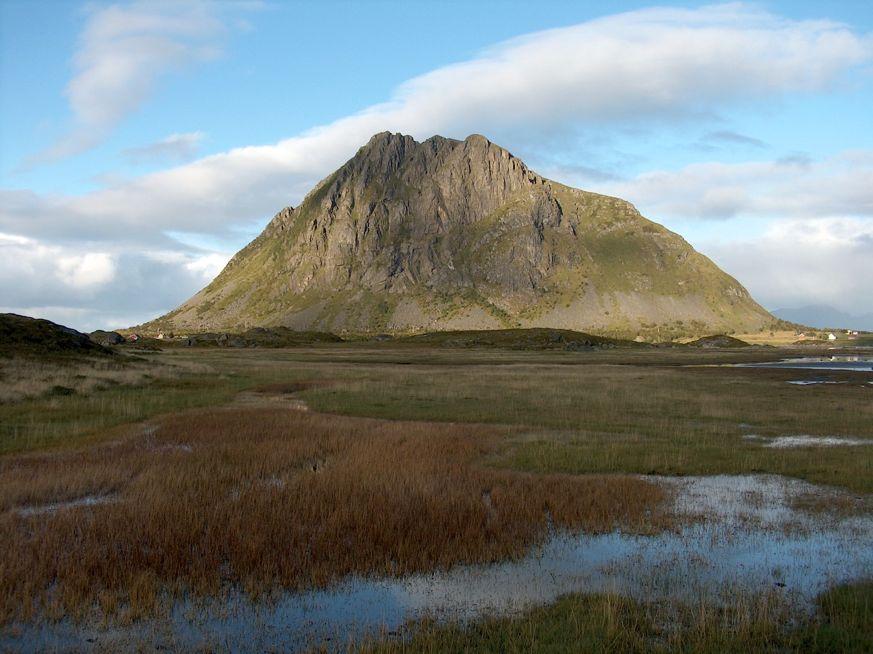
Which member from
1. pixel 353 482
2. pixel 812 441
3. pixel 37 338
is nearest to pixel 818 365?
pixel 812 441

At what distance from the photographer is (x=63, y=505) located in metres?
15.3

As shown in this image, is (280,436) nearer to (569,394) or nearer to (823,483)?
(823,483)

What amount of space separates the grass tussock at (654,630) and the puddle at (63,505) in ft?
32.6

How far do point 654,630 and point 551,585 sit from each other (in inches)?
84.7

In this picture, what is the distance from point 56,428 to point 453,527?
19.8m

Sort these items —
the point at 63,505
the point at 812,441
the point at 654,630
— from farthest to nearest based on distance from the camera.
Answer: the point at 812,441 → the point at 63,505 → the point at 654,630

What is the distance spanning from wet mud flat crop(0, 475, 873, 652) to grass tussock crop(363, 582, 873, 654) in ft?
1.49

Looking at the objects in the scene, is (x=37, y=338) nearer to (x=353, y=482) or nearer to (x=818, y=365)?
(x=353, y=482)

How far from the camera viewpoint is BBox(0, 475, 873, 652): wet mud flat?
9.08m

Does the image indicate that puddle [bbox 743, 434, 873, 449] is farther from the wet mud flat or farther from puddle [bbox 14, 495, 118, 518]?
puddle [bbox 14, 495, 118, 518]

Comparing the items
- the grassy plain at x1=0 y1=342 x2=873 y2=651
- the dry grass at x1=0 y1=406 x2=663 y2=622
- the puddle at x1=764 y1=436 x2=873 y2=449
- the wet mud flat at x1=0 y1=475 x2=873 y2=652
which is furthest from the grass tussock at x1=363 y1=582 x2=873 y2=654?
the puddle at x1=764 y1=436 x2=873 y2=449

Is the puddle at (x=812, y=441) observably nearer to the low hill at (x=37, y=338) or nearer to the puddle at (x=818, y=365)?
the low hill at (x=37, y=338)

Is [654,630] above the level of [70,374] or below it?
below

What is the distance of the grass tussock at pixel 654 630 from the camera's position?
28.7 ft
